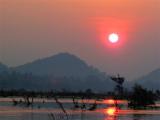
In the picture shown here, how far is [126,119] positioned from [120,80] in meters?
47.8

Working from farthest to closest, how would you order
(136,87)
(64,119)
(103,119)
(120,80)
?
(120,80)
(136,87)
(103,119)
(64,119)

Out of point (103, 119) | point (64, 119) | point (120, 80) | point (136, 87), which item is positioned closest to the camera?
point (64, 119)

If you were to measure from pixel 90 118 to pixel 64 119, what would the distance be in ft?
26.1

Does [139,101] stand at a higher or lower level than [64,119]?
higher

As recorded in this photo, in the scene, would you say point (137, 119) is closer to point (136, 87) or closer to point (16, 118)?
point (16, 118)

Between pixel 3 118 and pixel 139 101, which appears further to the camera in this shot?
pixel 139 101

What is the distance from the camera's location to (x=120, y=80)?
120 meters

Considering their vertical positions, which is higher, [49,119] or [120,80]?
[120,80]

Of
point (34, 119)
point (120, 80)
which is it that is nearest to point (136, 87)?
point (120, 80)

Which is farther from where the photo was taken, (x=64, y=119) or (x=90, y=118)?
(x=90, y=118)

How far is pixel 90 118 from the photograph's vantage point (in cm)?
7369

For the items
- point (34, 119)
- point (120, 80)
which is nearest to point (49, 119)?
point (34, 119)

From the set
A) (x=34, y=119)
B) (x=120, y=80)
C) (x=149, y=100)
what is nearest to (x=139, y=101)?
(x=149, y=100)

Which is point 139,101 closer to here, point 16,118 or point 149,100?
point 149,100
